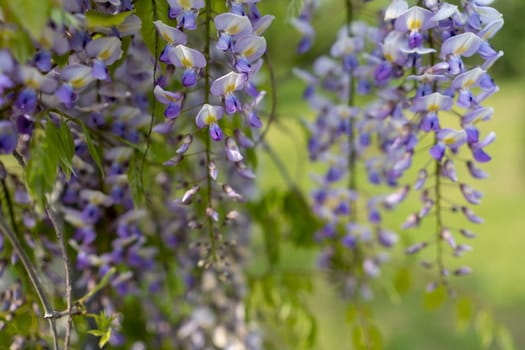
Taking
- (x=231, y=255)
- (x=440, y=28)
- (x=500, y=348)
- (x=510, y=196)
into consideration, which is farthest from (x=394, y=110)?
(x=510, y=196)

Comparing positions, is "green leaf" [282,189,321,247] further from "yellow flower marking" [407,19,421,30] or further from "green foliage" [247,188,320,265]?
"yellow flower marking" [407,19,421,30]

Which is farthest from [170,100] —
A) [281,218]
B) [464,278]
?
[464,278]

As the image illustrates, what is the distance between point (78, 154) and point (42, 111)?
286 millimetres

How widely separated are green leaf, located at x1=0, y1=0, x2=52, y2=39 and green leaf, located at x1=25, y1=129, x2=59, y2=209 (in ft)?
0.45

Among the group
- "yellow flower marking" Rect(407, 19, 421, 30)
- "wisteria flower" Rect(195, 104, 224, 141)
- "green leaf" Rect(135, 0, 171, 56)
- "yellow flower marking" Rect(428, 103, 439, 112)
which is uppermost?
"green leaf" Rect(135, 0, 171, 56)

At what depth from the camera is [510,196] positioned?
19.5 feet

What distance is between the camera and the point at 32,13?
1.90 ft

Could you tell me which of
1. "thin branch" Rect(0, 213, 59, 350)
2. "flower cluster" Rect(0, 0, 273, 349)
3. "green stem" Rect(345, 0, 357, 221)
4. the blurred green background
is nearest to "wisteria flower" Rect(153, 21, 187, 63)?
"flower cluster" Rect(0, 0, 273, 349)

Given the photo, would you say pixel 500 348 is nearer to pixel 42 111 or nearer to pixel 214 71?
pixel 214 71

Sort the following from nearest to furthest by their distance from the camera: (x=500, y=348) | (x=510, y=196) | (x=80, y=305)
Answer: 1. (x=80, y=305)
2. (x=500, y=348)
3. (x=510, y=196)

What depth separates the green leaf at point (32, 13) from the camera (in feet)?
1.89

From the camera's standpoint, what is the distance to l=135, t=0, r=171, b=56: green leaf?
2.57 feet

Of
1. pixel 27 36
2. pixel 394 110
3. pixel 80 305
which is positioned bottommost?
pixel 80 305

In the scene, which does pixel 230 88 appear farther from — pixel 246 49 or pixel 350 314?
pixel 350 314
